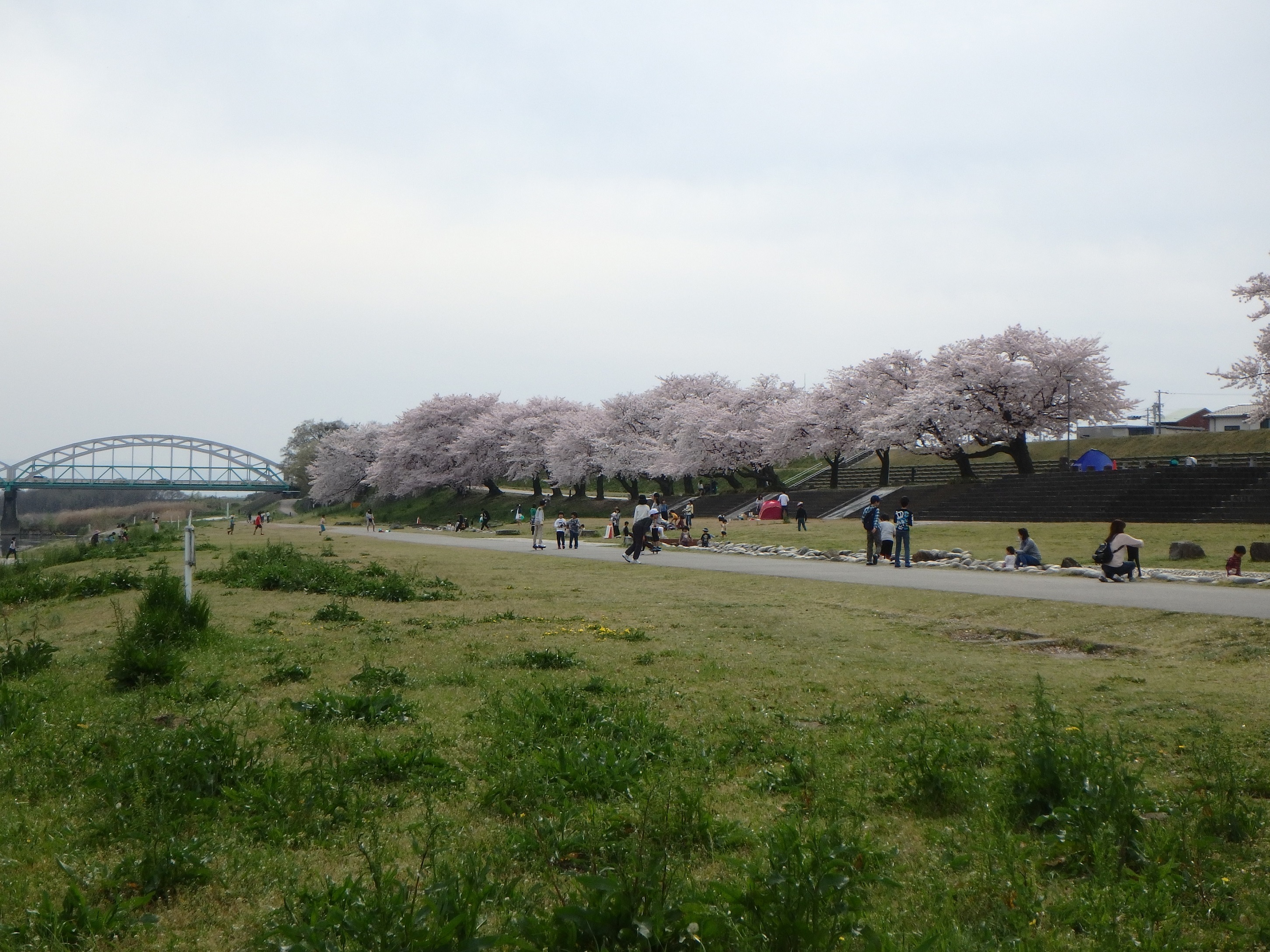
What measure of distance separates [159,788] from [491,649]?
5.30 meters

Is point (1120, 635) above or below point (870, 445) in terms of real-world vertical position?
below

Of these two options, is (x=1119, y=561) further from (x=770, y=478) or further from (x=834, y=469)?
(x=770, y=478)

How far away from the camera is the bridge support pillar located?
9531cm

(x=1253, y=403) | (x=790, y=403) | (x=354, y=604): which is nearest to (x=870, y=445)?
(x=790, y=403)

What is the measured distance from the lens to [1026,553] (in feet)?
69.8

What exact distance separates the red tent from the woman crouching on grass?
1139 inches

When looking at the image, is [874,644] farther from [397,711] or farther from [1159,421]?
[1159,421]

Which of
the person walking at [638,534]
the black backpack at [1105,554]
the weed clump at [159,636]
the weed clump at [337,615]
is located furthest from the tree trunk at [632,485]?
the weed clump at [159,636]

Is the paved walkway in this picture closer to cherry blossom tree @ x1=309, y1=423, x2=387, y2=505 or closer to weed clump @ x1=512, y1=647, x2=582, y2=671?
weed clump @ x1=512, y1=647, x2=582, y2=671

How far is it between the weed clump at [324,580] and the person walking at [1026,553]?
12173mm

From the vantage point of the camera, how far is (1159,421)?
300ft

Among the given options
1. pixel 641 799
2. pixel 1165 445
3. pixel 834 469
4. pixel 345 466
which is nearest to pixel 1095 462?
pixel 834 469

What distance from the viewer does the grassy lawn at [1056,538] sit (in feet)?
77.8

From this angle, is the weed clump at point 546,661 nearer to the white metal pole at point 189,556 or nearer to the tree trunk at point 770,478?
the white metal pole at point 189,556
